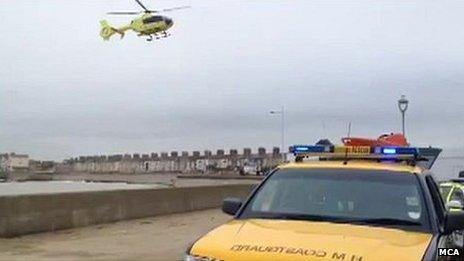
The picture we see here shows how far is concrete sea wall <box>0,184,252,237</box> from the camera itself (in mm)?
14141

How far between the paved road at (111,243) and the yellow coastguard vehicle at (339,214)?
5.28m

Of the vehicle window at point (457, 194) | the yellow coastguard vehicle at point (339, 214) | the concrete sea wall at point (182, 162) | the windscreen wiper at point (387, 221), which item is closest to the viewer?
the yellow coastguard vehicle at point (339, 214)

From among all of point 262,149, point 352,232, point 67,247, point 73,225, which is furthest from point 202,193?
point 262,149

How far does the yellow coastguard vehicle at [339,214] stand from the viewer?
5020 mm

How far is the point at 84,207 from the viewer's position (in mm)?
16609

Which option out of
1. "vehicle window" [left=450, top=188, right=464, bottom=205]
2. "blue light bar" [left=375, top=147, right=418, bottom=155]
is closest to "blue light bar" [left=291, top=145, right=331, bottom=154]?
"blue light bar" [left=375, top=147, right=418, bottom=155]

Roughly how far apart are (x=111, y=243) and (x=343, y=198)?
817 cm

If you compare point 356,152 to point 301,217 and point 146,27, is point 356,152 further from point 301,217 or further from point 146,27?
point 146,27

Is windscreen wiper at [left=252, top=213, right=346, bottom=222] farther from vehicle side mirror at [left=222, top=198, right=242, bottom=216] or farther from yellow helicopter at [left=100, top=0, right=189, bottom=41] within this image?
yellow helicopter at [left=100, top=0, right=189, bottom=41]

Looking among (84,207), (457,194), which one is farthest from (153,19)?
(457,194)

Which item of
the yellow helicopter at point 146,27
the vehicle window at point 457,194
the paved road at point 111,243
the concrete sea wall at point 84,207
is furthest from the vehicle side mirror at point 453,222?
the yellow helicopter at point 146,27

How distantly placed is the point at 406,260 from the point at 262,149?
8118 centimetres

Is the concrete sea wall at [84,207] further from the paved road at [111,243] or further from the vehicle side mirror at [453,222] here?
the vehicle side mirror at [453,222]

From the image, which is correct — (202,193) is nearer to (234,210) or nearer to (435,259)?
(234,210)
